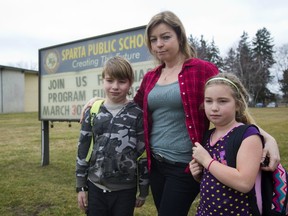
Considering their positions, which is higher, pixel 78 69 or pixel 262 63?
pixel 262 63

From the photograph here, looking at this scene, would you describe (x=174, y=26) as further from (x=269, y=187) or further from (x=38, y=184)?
(x=38, y=184)

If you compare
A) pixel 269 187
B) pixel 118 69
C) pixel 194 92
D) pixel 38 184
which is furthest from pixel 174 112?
pixel 38 184

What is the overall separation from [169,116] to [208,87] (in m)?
0.39

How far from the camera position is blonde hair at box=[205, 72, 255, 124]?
198 centimetres

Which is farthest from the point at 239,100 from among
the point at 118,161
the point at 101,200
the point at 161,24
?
the point at 101,200

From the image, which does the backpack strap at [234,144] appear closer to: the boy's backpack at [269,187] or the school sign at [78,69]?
the boy's backpack at [269,187]

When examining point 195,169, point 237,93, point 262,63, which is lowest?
point 195,169

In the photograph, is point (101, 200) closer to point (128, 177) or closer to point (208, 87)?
point (128, 177)

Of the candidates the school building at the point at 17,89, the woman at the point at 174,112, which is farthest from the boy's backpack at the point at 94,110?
the school building at the point at 17,89

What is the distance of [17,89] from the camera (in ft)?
112

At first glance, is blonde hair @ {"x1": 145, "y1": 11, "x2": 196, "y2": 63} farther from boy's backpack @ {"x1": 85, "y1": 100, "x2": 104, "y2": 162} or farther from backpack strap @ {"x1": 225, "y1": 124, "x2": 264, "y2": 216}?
backpack strap @ {"x1": 225, "y1": 124, "x2": 264, "y2": 216}

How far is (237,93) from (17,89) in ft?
114

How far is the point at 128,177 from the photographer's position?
95.6 inches

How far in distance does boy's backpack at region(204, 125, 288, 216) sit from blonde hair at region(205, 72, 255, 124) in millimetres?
166
